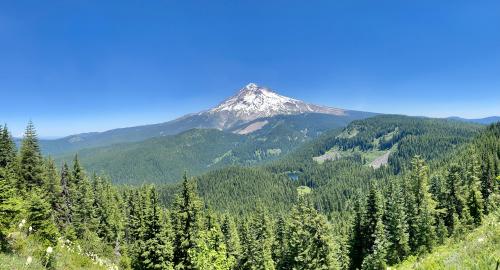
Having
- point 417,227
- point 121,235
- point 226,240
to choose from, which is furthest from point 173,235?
point 121,235

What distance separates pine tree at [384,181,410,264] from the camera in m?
47.7

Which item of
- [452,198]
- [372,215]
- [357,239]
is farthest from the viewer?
[452,198]

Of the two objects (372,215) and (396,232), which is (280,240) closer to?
(372,215)

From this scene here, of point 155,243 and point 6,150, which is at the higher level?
point 6,150

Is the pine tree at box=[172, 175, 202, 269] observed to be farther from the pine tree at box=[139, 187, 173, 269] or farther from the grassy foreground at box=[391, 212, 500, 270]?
the grassy foreground at box=[391, 212, 500, 270]

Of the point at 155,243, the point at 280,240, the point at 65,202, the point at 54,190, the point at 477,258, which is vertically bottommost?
the point at 280,240

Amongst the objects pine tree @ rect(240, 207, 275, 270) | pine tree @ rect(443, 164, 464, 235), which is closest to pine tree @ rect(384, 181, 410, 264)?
pine tree @ rect(443, 164, 464, 235)

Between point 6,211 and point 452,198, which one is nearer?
point 6,211

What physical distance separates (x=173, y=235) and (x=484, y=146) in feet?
Answer: 437

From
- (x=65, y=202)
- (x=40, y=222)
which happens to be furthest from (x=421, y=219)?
(x=65, y=202)

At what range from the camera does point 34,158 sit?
171 ft

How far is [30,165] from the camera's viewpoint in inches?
2026

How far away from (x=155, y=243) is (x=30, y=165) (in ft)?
77.5

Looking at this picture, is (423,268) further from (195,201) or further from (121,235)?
(121,235)
